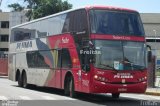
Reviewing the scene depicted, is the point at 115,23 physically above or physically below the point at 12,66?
above

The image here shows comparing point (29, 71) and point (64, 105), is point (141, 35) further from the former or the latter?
point (29, 71)

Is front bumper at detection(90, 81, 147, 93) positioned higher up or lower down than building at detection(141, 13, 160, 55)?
lower down

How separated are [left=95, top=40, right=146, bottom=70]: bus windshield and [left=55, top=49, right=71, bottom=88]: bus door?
8.94 feet

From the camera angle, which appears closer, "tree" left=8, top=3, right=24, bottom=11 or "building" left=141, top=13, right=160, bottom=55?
"tree" left=8, top=3, right=24, bottom=11

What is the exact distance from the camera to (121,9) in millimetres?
21500

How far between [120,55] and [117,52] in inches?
7.0

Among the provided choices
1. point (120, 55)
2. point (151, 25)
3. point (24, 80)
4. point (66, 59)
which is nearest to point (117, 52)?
point (120, 55)

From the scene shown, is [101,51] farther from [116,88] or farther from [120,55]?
[116,88]

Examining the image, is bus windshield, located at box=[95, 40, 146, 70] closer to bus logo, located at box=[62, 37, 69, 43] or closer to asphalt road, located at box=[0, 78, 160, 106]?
asphalt road, located at box=[0, 78, 160, 106]

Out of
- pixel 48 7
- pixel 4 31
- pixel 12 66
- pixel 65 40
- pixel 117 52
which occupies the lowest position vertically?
pixel 12 66

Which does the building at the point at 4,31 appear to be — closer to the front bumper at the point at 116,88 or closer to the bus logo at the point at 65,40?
the bus logo at the point at 65,40

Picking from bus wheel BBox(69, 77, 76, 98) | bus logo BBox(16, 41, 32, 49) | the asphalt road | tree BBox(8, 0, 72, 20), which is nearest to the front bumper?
the asphalt road

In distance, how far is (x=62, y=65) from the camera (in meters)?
23.8

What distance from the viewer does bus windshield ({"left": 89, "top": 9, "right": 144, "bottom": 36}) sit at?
68.1 feet
